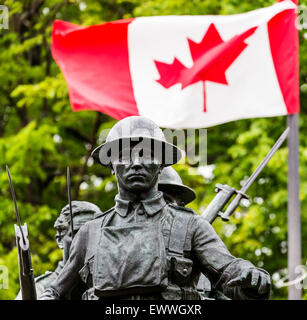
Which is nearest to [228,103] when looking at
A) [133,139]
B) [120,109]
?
[120,109]

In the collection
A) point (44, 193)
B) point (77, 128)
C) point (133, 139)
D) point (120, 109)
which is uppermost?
point (133, 139)

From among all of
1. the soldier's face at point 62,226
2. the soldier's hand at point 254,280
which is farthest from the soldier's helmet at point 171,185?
the soldier's hand at point 254,280

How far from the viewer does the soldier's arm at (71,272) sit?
637 centimetres

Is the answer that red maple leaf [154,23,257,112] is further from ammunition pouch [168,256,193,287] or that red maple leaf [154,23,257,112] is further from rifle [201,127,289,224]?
ammunition pouch [168,256,193,287]

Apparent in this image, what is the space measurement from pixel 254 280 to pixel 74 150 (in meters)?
13.2

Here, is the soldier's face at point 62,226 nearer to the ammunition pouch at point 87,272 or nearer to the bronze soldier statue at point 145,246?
the bronze soldier statue at point 145,246

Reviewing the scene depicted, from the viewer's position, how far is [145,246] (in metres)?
5.95

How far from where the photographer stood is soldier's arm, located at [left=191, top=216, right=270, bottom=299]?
5738 mm

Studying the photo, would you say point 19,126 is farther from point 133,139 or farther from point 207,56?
point 133,139

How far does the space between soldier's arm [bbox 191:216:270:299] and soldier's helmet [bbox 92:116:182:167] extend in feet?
1.51

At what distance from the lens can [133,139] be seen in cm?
622

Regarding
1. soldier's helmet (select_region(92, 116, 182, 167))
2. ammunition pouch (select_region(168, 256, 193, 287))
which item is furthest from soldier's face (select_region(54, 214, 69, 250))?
ammunition pouch (select_region(168, 256, 193, 287))

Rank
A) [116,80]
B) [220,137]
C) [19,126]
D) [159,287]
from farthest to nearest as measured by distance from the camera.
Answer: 1. [19,126]
2. [220,137]
3. [116,80]
4. [159,287]

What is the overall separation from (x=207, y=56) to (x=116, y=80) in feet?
4.37
